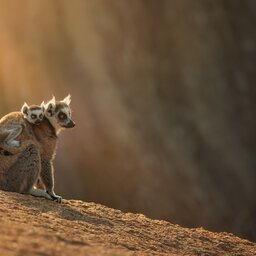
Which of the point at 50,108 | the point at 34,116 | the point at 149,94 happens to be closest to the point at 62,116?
the point at 50,108

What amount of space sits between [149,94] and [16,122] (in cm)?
2204

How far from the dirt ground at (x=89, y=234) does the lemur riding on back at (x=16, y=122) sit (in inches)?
30.0

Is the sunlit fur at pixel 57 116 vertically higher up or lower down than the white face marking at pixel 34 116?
higher up

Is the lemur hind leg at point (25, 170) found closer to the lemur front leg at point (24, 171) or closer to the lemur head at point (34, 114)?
the lemur front leg at point (24, 171)

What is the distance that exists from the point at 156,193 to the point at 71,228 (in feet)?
73.1

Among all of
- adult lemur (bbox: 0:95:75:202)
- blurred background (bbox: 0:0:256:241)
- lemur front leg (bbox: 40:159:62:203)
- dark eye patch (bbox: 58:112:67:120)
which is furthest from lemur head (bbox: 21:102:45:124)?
blurred background (bbox: 0:0:256:241)

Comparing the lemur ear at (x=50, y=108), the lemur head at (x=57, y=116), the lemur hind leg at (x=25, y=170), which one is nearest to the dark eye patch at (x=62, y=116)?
the lemur head at (x=57, y=116)

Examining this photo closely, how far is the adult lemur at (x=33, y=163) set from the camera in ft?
32.9

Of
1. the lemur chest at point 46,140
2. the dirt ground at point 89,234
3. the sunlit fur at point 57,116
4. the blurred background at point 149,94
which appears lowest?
the dirt ground at point 89,234

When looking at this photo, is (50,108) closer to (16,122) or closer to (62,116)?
(62,116)

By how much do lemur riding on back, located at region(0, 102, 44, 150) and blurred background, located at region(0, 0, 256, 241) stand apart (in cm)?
1924

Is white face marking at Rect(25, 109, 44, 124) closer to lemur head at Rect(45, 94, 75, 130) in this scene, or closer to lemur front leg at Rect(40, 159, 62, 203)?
lemur head at Rect(45, 94, 75, 130)

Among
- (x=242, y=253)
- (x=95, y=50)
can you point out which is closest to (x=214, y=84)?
(x=95, y=50)

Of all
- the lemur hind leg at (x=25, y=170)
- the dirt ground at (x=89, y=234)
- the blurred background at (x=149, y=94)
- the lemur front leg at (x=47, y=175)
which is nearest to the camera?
the dirt ground at (x=89, y=234)
